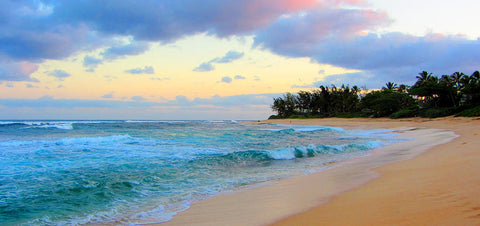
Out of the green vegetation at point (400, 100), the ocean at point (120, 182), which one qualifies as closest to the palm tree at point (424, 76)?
the green vegetation at point (400, 100)

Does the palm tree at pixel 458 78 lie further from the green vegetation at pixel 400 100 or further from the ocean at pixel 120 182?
the ocean at pixel 120 182

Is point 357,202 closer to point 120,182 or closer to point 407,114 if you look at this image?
point 120,182

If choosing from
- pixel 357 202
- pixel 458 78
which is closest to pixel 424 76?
pixel 458 78

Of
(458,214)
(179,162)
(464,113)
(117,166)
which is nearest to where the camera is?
(458,214)

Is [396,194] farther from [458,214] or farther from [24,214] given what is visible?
[24,214]

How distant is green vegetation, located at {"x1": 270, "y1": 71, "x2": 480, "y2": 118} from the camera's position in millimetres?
36641

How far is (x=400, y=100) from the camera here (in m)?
51.3

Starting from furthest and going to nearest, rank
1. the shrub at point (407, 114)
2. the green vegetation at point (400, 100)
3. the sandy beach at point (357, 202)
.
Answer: the shrub at point (407, 114), the green vegetation at point (400, 100), the sandy beach at point (357, 202)

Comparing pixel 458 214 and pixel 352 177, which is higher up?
pixel 458 214

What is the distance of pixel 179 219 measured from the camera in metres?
3.77

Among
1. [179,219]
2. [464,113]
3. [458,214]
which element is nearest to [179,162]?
[179,219]

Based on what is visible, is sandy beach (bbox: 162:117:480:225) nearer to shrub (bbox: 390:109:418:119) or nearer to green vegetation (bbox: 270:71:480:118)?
green vegetation (bbox: 270:71:480:118)

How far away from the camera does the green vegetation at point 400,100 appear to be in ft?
120

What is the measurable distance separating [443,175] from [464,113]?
3463cm
